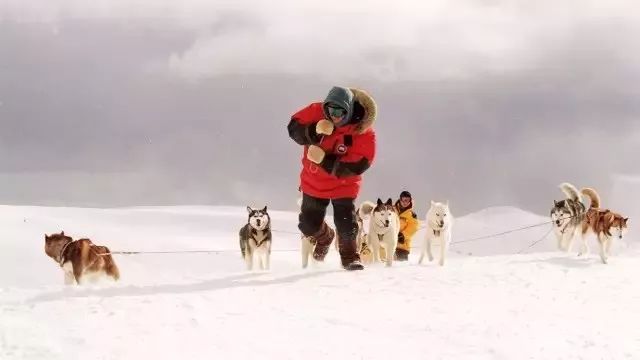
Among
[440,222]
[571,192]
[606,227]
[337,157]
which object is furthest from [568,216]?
[337,157]

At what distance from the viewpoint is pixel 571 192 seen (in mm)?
12805

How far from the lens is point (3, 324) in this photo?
4.56m

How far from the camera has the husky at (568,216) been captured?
12.4m

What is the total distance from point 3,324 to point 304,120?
4.28m

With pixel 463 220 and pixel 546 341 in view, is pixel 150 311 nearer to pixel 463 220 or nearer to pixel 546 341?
pixel 546 341

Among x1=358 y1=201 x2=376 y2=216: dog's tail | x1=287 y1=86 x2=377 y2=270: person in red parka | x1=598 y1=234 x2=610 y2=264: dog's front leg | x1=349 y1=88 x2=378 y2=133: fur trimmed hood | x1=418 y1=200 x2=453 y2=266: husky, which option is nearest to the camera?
x1=287 y1=86 x2=377 y2=270: person in red parka

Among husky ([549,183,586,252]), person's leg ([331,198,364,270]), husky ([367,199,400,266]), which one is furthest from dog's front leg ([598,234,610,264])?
person's leg ([331,198,364,270])

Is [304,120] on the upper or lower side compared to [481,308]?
upper

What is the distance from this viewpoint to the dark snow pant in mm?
8039

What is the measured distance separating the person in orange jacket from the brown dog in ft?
16.3

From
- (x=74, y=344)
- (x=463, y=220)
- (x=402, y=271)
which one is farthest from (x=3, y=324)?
(x=463, y=220)

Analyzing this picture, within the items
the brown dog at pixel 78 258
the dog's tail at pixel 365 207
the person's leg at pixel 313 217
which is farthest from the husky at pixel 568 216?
the brown dog at pixel 78 258

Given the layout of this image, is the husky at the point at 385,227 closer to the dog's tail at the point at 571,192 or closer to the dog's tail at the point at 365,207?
the dog's tail at the point at 365,207

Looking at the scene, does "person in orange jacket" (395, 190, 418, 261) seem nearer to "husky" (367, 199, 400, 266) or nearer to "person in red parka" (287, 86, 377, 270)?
"husky" (367, 199, 400, 266)
